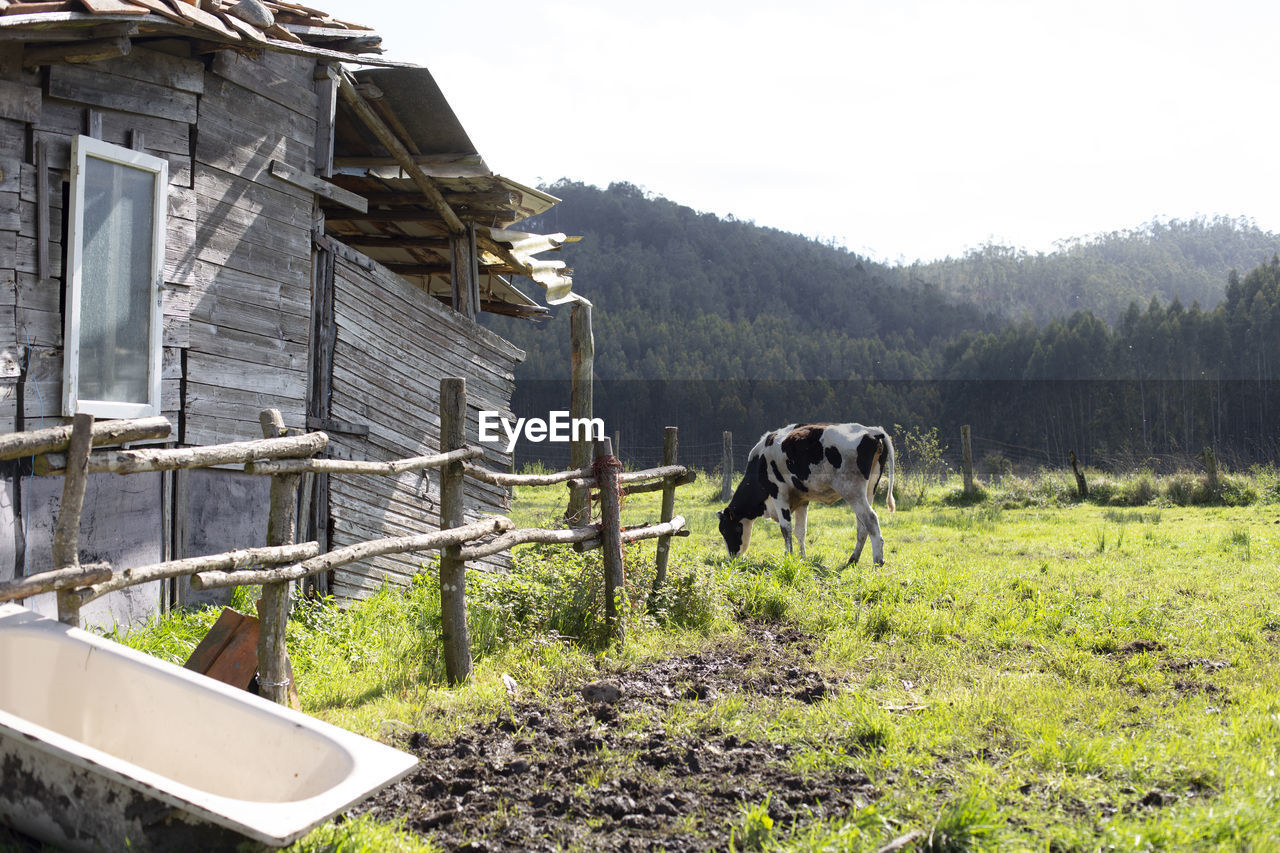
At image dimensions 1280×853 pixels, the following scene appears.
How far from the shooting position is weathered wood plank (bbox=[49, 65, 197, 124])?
5.07m

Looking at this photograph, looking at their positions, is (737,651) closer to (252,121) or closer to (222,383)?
(222,383)

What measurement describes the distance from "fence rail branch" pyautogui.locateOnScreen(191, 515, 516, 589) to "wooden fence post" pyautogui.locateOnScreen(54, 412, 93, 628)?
1.40ft

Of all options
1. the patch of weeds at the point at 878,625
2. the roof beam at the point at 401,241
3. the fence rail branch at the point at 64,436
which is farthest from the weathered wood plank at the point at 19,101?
the patch of weeds at the point at 878,625

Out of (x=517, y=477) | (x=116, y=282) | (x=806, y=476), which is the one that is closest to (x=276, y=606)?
(x=517, y=477)

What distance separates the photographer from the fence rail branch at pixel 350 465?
3.79 metres

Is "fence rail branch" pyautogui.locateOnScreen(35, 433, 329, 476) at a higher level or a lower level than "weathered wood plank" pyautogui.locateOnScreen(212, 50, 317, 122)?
lower

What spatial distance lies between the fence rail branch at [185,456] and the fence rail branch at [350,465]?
0.04 meters

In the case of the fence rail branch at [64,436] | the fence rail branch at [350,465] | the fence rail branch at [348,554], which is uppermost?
the fence rail branch at [64,436]

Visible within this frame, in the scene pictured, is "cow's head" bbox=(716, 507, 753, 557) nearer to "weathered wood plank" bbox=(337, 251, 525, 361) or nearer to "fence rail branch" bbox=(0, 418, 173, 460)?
"weathered wood plank" bbox=(337, 251, 525, 361)

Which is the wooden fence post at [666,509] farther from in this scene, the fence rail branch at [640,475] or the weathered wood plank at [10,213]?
the weathered wood plank at [10,213]

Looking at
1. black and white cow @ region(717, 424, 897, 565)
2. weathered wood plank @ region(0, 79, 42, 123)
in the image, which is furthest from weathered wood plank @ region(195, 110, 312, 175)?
black and white cow @ region(717, 424, 897, 565)

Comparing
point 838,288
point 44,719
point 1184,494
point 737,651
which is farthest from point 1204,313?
point 44,719

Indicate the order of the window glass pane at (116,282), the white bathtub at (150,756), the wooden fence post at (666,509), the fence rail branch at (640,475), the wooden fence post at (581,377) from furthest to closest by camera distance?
the wooden fence post at (581,377) < the wooden fence post at (666,509) < the fence rail branch at (640,475) < the window glass pane at (116,282) < the white bathtub at (150,756)

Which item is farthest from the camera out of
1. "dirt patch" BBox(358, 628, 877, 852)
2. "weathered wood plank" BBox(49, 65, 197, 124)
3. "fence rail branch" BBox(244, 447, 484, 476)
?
"weathered wood plank" BBox(49, 65, 197, 124)
